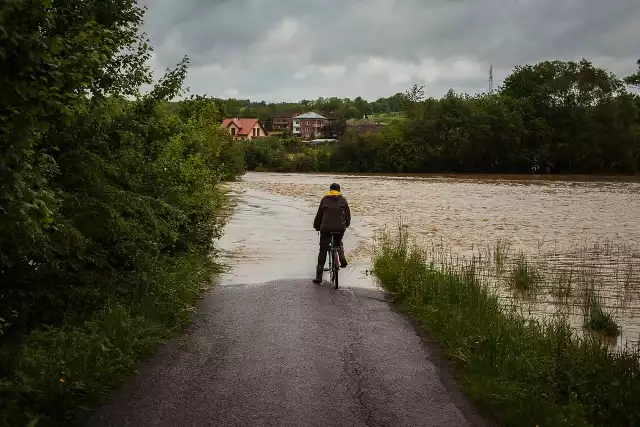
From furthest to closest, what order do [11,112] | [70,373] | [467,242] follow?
[467,242]
[70,373]
[11,112]

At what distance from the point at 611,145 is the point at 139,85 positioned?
8493 centimetres

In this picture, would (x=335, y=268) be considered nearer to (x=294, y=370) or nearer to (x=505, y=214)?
(x=294, y=370)

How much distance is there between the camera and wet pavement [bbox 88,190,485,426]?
5871 millimetres

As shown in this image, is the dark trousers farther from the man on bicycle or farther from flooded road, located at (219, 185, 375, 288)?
flooded road, located at (219, 185, 375, 288)

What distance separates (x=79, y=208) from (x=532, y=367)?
18.8 feet

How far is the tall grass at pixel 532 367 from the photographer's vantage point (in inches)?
228

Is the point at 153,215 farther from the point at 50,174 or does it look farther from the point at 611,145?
the point at 611,145

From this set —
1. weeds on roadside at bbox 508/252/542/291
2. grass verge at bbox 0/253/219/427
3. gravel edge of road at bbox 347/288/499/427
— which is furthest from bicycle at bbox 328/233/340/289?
weeds on roadside at bbox 508/252/542/291

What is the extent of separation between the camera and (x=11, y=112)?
407cm

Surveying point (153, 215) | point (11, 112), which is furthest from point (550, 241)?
point (11, 112)

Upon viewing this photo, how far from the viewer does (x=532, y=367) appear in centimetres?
678

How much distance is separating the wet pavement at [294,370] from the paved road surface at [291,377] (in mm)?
11

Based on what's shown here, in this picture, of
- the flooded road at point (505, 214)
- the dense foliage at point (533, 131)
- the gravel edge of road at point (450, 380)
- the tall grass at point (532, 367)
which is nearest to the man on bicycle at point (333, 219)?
the gravel edge of road at point (450, 380)

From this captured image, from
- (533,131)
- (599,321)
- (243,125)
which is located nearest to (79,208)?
(599,321)
